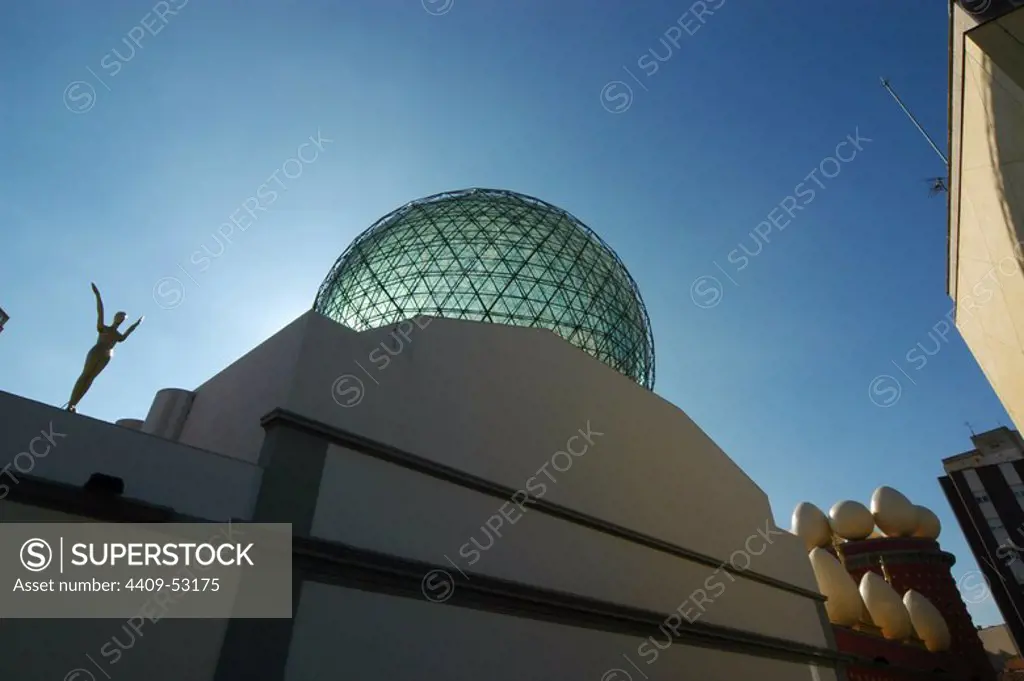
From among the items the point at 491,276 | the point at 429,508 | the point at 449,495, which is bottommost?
the point at 429,508

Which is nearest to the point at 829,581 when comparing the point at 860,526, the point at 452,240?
the point at 860,526

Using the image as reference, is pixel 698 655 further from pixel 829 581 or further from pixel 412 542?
pixel 829 581

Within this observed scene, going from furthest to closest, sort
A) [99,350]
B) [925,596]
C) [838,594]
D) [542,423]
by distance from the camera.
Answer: [925,596], [838,594], [542,423], [99,350]

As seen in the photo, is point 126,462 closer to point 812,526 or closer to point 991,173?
point 991,173

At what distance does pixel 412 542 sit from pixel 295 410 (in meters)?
2.52

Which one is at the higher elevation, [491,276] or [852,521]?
[491,276]

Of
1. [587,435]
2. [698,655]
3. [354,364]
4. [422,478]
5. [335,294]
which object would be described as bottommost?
[698,655]

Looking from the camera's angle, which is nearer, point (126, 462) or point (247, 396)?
point (126, 462)

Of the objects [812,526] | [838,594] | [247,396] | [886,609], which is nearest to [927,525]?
[812,526]

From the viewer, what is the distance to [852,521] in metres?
26.5

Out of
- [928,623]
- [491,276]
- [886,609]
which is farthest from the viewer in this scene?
[928,623]

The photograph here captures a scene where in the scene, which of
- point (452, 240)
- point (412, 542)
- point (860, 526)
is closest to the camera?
point (412, 542)

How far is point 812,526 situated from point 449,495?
79.4 ft

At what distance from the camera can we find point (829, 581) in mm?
20781
